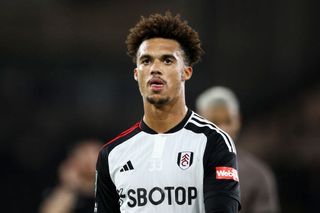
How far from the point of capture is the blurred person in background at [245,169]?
230 inches

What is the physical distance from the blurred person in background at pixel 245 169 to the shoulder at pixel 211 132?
1.65 meters

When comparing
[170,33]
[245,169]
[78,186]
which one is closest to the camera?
[170,33]

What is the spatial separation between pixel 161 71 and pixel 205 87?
17.7 feet

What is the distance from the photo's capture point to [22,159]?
1000cm

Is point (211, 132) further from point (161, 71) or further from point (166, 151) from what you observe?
point (161, 71)

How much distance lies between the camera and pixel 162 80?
13.4 feet

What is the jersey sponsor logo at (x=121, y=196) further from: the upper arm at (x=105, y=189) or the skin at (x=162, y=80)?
the skin at (x=162, y=80)

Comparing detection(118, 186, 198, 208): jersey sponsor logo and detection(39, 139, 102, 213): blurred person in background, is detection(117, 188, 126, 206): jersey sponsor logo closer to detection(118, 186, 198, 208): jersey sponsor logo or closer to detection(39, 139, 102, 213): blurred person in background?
detection(118, 186, 198, 208): jersey sponsor logo

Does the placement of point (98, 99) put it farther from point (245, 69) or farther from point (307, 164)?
point (307, 164)

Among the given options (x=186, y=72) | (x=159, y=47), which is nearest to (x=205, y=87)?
(x=186, y=72)

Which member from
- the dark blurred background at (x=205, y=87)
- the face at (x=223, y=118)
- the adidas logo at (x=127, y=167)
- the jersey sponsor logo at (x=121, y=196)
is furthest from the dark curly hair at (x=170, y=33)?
the dark blurred background at (x=205, y=87)

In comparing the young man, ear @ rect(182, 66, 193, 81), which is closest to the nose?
the young man

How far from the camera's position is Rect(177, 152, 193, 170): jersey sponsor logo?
4035mm

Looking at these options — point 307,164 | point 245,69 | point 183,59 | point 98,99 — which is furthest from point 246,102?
point 183,59
